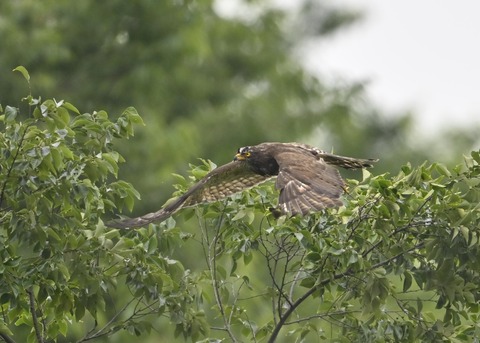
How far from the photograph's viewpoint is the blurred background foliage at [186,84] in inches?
890

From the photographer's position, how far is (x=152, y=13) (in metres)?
24.6

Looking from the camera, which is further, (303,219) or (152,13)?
(152,13)

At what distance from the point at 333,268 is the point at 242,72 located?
2560 centimetres

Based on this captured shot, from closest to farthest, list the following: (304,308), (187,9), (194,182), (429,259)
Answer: (429,259) → (194,182) → (304,308) → (187,9)

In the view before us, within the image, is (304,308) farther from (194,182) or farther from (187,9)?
(194,182)

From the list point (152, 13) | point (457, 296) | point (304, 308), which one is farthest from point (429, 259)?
point (152, 13)

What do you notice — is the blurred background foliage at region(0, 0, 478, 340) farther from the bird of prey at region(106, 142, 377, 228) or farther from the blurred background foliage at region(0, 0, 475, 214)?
the bird of prey at region(106, 142, 377, 228)

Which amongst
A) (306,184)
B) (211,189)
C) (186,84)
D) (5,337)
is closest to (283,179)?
(306,184)

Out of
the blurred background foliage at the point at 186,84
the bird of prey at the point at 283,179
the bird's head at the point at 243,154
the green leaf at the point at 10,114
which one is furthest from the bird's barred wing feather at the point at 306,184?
the blurred background foliage at the point at 186,84

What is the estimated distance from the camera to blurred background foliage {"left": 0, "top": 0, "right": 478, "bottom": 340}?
22609mm

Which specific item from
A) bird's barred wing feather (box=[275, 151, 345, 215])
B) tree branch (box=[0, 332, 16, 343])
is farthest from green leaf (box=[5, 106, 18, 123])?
bird's barred wing feather (box=[275, 151, 345, 215])

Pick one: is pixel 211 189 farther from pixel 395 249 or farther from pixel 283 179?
pixel 395 249

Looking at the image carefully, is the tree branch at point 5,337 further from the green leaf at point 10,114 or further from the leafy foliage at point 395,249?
the green leaf at point 10,114

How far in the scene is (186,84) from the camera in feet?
92.9
